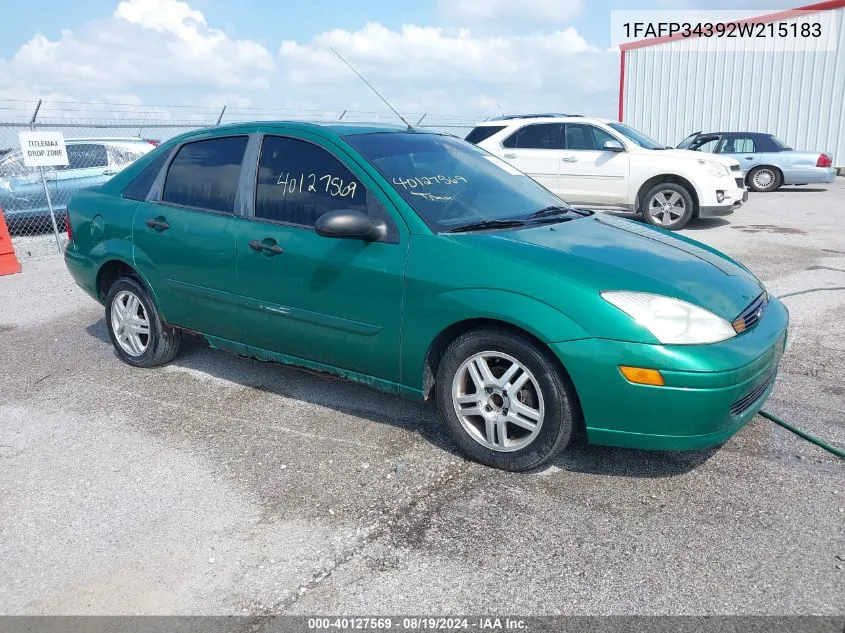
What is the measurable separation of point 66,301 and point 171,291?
3415mm

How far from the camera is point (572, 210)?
452 cm

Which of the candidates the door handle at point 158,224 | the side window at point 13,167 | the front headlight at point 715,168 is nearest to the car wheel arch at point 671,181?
the front headlight at point 715,168

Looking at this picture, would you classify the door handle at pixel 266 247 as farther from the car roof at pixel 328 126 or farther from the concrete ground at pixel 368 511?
the concrete ground at pixel 368 511

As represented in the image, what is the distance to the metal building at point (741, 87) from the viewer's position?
71.6ft

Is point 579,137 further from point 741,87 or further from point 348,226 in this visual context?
point 741,87

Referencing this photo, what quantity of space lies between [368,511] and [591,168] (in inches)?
355

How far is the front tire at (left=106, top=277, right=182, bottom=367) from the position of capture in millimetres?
5074

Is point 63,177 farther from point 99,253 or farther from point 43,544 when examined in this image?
point 43,544

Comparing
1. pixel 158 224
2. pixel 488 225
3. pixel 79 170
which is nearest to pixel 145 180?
pixel 158 224

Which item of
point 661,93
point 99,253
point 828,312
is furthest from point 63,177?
point 661,93

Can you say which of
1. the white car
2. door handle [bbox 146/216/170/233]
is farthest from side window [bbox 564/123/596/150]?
door handle [bbox 146/216/170/233]

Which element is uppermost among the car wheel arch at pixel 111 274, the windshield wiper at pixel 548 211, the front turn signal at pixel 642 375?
the windshield wiper at pixel 548 211

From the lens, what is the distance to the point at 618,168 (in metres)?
11.1

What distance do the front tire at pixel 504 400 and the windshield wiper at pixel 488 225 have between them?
0.57m
